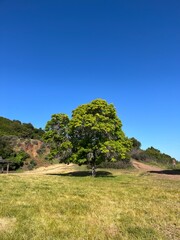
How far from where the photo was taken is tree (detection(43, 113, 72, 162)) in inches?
1067

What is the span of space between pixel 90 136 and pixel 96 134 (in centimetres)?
62

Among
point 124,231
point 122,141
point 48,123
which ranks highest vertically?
point 48,123

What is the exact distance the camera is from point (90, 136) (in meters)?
25.8

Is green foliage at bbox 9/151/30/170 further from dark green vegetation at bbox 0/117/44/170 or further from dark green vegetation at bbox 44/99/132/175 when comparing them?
dark green vegetation at bbox 44/99/132/175

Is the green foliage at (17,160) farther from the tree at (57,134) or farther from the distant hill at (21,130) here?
the distant hill at (21,130)

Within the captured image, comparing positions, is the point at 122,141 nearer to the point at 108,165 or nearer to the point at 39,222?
the point at 108,165

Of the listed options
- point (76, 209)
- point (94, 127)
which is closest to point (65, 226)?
point (76, 209)

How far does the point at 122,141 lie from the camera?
26.6 metres

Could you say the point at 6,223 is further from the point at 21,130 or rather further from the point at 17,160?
the point at 21,130

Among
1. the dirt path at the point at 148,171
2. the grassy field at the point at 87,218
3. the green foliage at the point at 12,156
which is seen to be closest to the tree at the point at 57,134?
the dirt path at the point at 148,171

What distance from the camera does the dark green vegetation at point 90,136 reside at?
81.8ft

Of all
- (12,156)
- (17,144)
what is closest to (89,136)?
(12,156)

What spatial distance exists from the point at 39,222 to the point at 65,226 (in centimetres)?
87

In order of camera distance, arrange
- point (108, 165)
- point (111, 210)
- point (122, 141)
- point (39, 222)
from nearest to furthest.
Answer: point (39, 222), point (111, 210), point (122, 141), point (108, 165)
